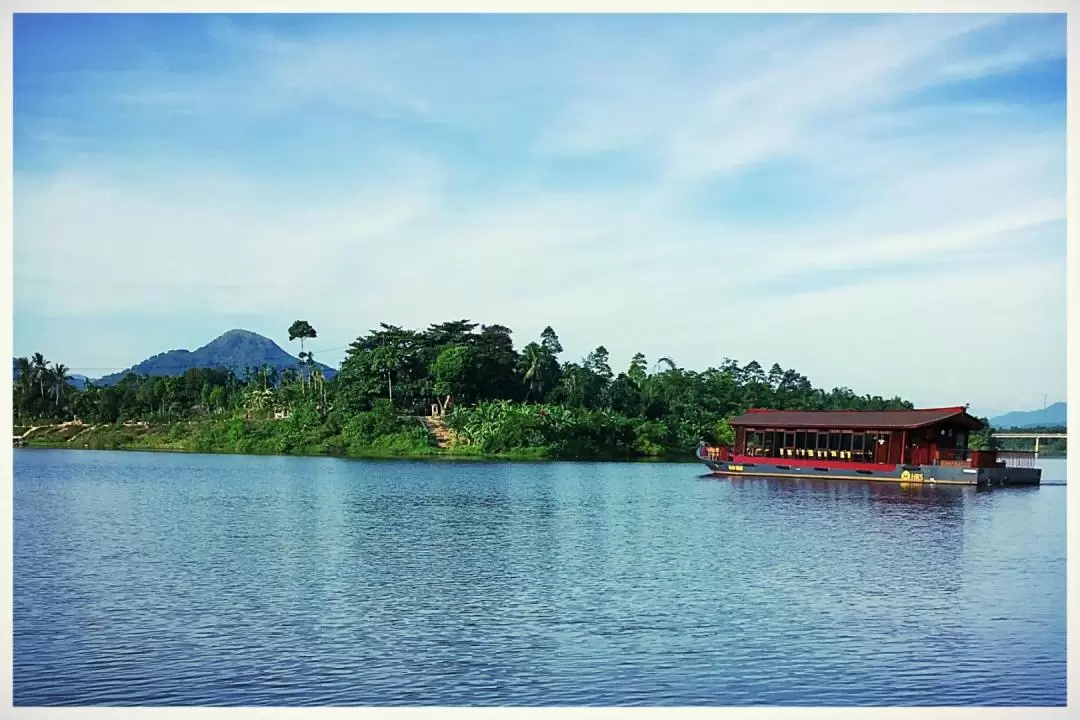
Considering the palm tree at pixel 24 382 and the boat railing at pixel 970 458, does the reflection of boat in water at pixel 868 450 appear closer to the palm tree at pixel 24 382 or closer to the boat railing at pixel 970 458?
the boat railing at pixel 970 458

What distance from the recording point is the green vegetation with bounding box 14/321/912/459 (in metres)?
31.3

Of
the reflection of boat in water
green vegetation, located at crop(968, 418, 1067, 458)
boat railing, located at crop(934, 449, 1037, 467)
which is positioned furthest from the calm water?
green vegetation, located at crop(968, 418, 1067, 458)

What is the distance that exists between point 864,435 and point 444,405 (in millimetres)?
14632

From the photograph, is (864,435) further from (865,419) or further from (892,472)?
(892,472)

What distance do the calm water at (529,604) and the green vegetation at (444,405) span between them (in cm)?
1451

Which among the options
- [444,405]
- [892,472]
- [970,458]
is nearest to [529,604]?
[892,472]

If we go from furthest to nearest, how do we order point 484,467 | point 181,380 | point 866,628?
point 181,380
point 484,467
point 866,628

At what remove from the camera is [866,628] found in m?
8.00

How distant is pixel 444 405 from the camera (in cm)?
3403

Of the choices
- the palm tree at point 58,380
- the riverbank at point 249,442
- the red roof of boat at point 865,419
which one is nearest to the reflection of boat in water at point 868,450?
the red roof of boat at point 865,419

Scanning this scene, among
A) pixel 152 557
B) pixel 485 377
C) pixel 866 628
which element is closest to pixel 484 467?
pixel 485 377

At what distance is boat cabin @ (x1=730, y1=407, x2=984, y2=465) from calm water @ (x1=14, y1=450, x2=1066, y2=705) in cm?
639
